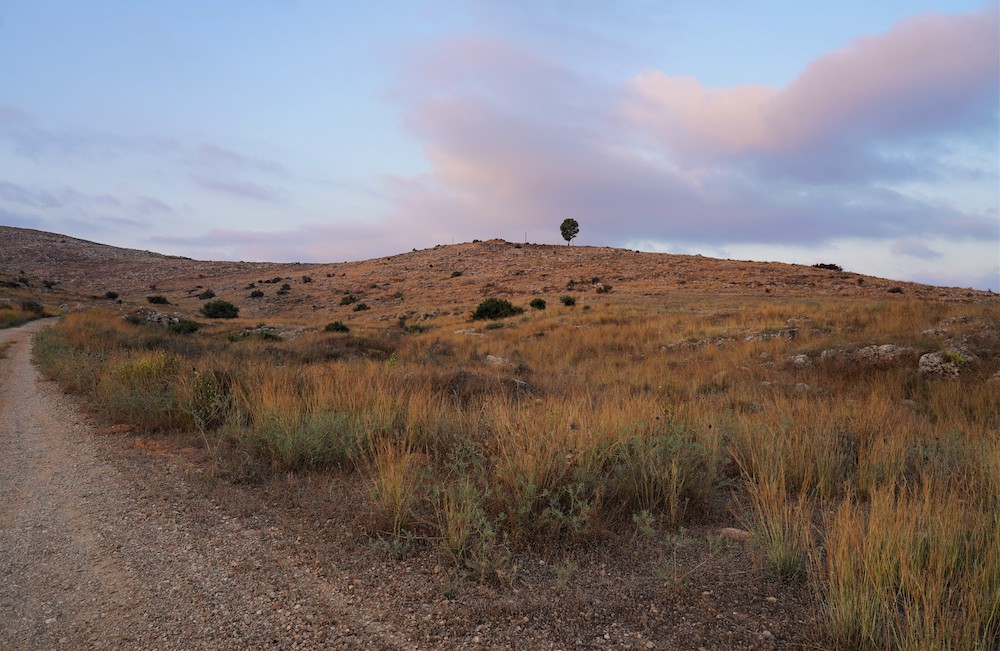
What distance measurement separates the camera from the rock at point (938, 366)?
33.6 ft

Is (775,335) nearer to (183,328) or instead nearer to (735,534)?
(735,534)

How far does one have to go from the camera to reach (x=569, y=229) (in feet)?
292

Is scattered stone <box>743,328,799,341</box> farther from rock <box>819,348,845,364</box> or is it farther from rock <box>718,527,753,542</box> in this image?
rock <box>718,527,753,542</box>

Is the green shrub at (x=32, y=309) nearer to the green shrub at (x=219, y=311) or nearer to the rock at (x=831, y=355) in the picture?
the green shrub at (x=219, y=311)

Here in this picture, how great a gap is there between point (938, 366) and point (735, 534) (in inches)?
386

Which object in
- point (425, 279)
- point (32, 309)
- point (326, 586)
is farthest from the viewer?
point (425, 279)

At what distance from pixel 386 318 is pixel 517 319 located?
1305cm

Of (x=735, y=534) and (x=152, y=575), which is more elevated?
(x=735, y=534)

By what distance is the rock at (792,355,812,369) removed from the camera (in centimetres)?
1242

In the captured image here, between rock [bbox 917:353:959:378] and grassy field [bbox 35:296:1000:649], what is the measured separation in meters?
0.08

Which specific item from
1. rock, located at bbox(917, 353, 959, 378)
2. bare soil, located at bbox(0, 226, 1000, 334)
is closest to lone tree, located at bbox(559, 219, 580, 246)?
bare soil, located at bbox(0, 226, 1000, 334)

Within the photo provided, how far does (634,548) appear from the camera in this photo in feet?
12.1

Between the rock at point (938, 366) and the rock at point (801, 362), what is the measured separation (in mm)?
2138

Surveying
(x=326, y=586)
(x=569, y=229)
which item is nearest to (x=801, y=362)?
(x=326, y=586)
